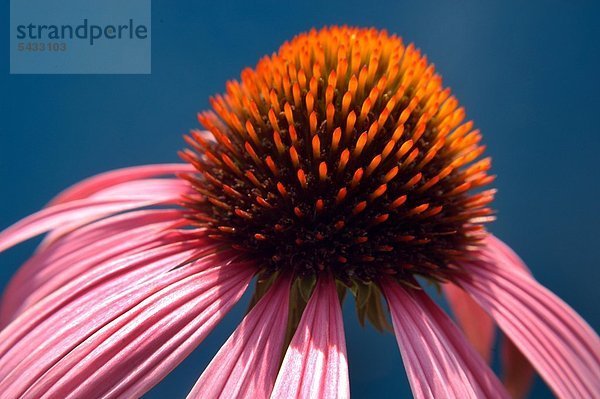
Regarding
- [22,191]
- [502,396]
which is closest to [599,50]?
[502,396]

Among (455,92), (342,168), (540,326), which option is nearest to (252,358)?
(342,168)

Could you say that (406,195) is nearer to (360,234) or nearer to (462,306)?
(360,234)

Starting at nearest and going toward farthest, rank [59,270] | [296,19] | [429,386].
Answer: [429,386]
[59,270]
[296,19]

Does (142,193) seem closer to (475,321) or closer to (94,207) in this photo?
(94,207)

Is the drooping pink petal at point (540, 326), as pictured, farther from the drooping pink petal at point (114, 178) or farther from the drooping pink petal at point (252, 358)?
the drooping pink petal at point (114, 178)

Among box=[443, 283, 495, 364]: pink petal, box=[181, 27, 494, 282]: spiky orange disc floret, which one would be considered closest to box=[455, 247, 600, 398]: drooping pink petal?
box=[181, 27, 494, 282]: spiky orange disc floret

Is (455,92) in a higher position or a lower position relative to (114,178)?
higher
